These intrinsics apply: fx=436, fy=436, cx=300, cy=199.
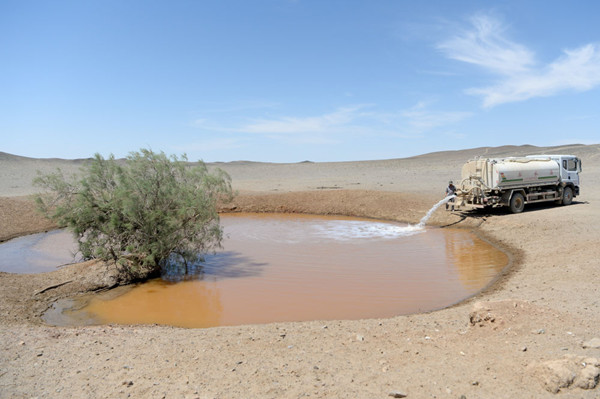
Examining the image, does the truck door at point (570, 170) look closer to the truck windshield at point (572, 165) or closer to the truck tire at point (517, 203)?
the truck windshield at point (572, 165)

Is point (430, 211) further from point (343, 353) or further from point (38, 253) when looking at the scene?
point (38, 253)

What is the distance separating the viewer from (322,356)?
612 cm

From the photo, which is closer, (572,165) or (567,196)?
(567,196)

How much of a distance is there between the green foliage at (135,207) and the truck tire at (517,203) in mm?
13225

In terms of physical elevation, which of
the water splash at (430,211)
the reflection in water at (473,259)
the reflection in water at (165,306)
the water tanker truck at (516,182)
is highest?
the water tanker truck at (516,182)

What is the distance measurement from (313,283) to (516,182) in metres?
12.1

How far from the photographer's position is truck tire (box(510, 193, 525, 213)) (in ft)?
63.4

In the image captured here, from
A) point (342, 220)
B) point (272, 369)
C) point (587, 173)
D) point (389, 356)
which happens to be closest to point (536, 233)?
point (342, 220)

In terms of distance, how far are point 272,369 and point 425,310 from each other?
5.01 m

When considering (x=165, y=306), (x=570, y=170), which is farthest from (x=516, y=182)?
(x=165, y=306)

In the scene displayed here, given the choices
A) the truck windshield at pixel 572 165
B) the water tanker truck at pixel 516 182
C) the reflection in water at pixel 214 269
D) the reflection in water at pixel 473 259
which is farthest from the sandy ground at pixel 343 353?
the truck windshield at pixel 572 165

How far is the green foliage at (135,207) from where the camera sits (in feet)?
39.4

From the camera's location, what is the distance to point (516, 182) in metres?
19.3

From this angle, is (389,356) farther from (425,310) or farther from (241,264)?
(241,264)
